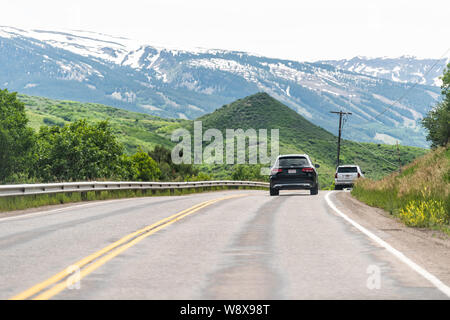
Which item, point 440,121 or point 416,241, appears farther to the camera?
point 440,121

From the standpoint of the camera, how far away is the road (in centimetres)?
617

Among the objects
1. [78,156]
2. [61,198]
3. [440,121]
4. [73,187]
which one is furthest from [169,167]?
[61,198]

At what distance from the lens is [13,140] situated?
290 ft

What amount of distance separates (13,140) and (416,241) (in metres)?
85.5

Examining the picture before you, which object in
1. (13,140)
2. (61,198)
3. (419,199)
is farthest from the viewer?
(13,140)

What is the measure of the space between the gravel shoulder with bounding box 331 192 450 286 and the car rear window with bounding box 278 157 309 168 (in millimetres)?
10966

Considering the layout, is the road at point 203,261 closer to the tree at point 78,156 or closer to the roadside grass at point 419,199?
the roadside grass at point 419,199

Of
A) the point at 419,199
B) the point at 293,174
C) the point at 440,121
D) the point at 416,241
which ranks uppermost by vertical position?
the point at 440,121

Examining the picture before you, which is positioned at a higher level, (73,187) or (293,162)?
(293,162)

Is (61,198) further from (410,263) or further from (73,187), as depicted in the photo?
(410,263)

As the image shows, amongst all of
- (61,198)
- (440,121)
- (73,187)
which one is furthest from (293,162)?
(440,121)

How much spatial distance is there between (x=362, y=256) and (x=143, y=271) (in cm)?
328

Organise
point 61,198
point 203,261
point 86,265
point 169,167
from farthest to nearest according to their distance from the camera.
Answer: point 169,167 → point 61,198 → point 203,261 → point 86,265

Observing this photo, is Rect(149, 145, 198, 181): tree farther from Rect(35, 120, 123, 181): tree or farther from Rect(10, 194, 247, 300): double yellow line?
Rect(10, 194, 247, 300): double yellow line
